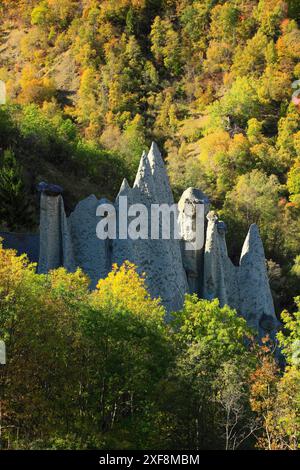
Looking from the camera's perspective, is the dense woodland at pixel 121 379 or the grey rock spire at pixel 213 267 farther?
the grey rock spire at pixel 213 267

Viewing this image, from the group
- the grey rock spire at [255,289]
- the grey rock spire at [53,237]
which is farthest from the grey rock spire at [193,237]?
the grey rock spire at [53,237]

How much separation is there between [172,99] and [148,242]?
9722 centimetres

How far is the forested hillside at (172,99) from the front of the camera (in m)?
68.5

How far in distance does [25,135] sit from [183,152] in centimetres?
4988

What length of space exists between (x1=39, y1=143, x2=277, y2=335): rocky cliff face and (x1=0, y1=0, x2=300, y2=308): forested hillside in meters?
21.5

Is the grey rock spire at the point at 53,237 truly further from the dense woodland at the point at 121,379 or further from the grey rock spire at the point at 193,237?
the grey rock spire at the point at 193,237

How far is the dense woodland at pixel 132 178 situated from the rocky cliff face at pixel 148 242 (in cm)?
131

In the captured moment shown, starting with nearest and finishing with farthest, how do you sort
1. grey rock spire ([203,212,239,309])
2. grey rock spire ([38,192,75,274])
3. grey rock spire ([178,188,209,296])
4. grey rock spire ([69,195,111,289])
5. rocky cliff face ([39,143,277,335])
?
grey rock spire ([38,192,75,274]) → rocky cliff face ([39,143,277,335]) → grey rock spire ([69,195,111,289]) → grey rock spire ([203,212,239,309]) → grey rock spire ([178,188,209,296])

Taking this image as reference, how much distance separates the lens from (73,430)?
24859 millimetres

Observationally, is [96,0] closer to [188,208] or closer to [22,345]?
[188,208]

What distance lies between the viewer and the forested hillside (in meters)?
68.5

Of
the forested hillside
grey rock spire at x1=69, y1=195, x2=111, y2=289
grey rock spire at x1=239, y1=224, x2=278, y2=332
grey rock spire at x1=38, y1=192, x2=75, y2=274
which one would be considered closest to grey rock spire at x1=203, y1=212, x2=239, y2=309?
grey rock spire at x1=239, y1=224, x2=278, y2=332

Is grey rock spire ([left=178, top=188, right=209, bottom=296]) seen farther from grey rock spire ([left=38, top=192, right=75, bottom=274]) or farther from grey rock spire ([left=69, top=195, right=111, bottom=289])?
grey rock spire ([left=38, top=192, right=75, bottom=274])

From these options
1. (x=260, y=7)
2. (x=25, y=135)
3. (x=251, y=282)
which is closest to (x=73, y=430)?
(x=251, y=282)
